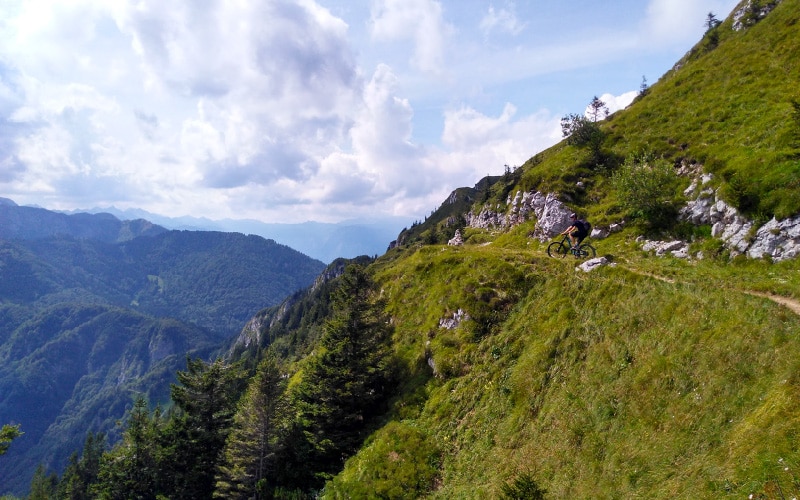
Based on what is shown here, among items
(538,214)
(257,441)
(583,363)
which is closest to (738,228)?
(583,363)

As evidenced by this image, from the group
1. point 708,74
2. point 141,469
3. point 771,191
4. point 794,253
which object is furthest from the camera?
point 708,74

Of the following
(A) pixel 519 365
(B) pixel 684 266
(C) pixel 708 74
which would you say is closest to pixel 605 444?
(A) pixel 519 365

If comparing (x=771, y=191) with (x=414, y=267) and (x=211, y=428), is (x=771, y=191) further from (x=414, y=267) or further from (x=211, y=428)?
(x=211, y=428)

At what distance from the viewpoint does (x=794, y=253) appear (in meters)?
23.0

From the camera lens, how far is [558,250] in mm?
38125

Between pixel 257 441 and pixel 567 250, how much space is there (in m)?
32.6

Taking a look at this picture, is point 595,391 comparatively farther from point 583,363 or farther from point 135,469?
point 135,469

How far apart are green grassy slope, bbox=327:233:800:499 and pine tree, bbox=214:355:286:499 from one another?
29.4 ft

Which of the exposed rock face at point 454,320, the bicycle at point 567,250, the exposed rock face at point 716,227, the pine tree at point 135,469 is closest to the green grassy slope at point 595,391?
the exposed rock face at point 454,320

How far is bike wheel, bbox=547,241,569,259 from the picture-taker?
37.4 meters

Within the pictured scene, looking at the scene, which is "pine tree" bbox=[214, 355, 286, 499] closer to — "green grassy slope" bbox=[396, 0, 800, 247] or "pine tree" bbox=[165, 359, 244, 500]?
"pine tree" bbox=[165, 359, 244, 500]

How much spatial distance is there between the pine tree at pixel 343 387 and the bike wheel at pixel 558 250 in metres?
17.7

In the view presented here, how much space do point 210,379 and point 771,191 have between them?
164ft

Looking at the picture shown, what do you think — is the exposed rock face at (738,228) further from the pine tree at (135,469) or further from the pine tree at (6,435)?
the pine tree at (135,469)
